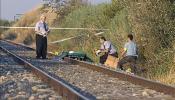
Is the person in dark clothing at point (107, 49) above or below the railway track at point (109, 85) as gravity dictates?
above

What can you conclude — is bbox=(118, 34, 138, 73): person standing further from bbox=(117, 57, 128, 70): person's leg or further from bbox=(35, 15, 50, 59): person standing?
bbox=(35, 15, 50, 59): person standing

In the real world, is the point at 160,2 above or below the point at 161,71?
above

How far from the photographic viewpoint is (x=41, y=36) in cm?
2220

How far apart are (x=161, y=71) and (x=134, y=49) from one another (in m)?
1.09

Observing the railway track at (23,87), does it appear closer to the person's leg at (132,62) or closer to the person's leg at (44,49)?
the person's leg at (132,62)

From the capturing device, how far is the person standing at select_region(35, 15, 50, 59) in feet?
71.5

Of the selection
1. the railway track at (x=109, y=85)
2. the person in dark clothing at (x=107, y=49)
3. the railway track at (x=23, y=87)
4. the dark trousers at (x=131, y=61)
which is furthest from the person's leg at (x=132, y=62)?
the railway track at (x=23, y=87)

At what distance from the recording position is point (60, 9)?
4822 centimetres

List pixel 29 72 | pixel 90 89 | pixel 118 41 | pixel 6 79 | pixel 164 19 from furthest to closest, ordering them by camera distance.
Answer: pixel 118 41, pixel 164 19, pixel 29 72, pixel 6 79, pixel 90 89

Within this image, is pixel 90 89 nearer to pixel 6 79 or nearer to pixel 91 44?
pixel 6 79

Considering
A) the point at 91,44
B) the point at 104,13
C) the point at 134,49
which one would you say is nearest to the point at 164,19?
the point at 134,49

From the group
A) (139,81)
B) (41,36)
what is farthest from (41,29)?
(139,81)

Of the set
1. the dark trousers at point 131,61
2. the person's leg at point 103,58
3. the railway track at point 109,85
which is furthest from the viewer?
the person's leg at point 103,58

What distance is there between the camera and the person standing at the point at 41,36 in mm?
21781
